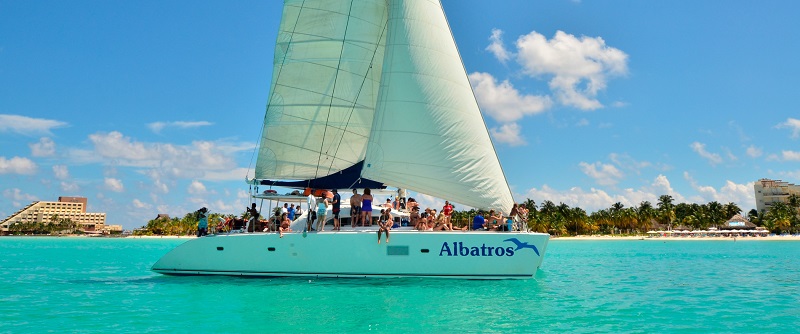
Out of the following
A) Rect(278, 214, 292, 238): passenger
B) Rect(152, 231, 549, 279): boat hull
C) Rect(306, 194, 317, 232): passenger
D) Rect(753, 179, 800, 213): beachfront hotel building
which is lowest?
Rect(152, 231, 549, 279): boat hull

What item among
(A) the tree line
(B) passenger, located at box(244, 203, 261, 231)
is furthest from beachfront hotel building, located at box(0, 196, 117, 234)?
(B) passenger, located at box(244, 203, 261, 231)

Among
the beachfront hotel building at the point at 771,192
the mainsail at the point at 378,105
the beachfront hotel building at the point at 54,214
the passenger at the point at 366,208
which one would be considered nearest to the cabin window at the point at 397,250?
the passenger at the point at 366,208

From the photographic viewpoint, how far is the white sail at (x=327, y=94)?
17047 mm

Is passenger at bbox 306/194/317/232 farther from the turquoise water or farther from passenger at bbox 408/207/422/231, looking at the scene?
passenger at bbox 408/207/422/231

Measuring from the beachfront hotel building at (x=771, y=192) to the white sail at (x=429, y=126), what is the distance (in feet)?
375

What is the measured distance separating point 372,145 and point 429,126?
63.2 inches

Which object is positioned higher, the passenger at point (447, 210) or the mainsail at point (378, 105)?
the mainsail at point (378, 105)

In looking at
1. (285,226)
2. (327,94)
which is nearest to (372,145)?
(327,94)

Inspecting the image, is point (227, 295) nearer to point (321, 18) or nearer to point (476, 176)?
point (476, 176)

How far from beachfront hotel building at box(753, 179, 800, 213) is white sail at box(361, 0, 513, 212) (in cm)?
11433

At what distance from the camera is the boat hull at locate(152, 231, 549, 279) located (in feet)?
46.5

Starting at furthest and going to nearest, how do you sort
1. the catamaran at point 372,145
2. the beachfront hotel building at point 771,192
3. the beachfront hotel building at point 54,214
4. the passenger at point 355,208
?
the beachfront hotel building at point 54,214 < the beachfront hotel building at point 771,192 < the passenger at point 355,208 < the catamaran at point 372,145

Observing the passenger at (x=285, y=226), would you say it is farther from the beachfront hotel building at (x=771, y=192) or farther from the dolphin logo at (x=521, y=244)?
the beachfront hotel building at (x=771, y=192)

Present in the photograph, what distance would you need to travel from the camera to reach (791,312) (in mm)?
11562
